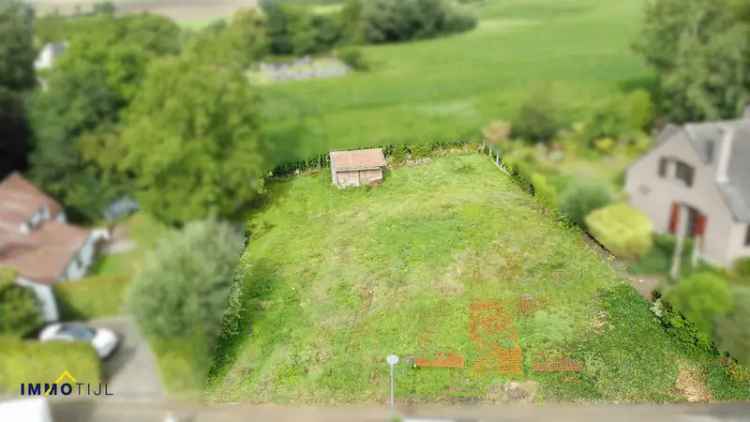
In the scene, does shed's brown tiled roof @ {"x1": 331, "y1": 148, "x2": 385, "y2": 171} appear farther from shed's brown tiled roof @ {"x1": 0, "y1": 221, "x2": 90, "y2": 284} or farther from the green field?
shed's brown tiled roof @ {"x1": 0, "y1": 221, "x2": 90, "y2": 284}

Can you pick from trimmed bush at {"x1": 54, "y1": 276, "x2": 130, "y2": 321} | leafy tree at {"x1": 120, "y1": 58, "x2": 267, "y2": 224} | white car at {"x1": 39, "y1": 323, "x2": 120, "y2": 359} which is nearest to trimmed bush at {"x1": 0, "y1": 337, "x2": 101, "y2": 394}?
white car at {"x1": 39, "y1": 323, "x2": 120, "y2": 359}

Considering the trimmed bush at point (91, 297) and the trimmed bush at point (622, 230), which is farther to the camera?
the trimmed bush at point (622, 230)

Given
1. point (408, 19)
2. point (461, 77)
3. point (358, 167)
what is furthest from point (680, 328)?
point (408, 19)

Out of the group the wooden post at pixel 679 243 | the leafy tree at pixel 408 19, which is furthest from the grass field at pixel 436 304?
the leafy tree at pixel 408 19

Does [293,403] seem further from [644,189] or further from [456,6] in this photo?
[456,6]

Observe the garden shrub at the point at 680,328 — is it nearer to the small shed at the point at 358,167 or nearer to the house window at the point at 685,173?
the house window at the point at 685,173

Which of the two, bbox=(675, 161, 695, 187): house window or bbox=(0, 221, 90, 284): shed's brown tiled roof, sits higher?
bbox=(675, 161, 695, 187): house window

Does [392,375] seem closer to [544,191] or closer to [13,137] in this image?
[544,191]
